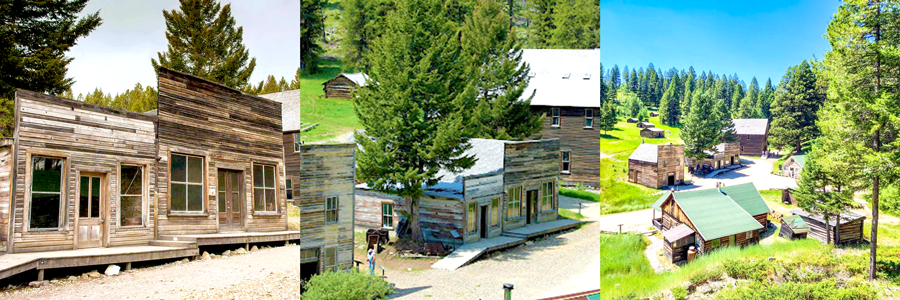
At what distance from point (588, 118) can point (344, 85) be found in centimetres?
371

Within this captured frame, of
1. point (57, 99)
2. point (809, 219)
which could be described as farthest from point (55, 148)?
point (809, 219)

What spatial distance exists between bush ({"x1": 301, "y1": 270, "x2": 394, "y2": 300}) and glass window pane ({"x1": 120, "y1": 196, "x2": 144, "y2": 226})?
7.38 feet

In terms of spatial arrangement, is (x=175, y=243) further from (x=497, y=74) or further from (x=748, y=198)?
(x=748, y=198)

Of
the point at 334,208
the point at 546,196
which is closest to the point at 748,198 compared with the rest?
the point at 546,196

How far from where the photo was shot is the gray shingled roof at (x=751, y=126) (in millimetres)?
7648

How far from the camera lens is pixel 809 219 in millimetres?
7523

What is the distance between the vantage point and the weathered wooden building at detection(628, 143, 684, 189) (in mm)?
7398

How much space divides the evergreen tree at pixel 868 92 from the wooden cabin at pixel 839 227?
0.16 metres

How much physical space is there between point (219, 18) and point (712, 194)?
6.63 metres

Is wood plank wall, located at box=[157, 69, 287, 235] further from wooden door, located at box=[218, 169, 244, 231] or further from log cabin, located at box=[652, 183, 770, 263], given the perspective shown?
log cabin, located at box=[652, 183, 770, 263]

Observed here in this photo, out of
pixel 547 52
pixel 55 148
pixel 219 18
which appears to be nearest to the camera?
pixel 55 148

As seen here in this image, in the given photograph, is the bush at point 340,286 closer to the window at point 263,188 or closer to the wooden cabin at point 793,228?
the window at point 263,188

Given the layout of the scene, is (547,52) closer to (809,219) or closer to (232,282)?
(809,219)

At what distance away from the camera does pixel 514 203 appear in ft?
28.2
